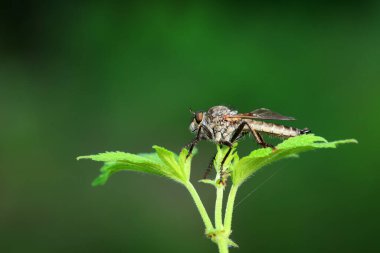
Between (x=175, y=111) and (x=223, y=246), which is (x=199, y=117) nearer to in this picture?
(x=223, y=246)

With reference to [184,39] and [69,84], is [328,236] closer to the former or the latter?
[184,39]

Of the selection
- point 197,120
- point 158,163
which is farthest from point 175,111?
point 158,163

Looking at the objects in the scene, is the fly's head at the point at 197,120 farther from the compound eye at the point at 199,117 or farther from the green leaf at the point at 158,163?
the green leaf at the point at 158,163

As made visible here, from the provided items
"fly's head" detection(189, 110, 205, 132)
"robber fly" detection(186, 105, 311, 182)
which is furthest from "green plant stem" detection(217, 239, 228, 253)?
"fly's head" detection(189, 110, 205, 132)

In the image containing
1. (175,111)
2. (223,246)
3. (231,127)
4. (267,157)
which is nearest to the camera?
(223,246)

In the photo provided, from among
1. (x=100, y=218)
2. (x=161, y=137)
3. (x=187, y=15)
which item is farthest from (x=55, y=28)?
(x=100, y=218)
